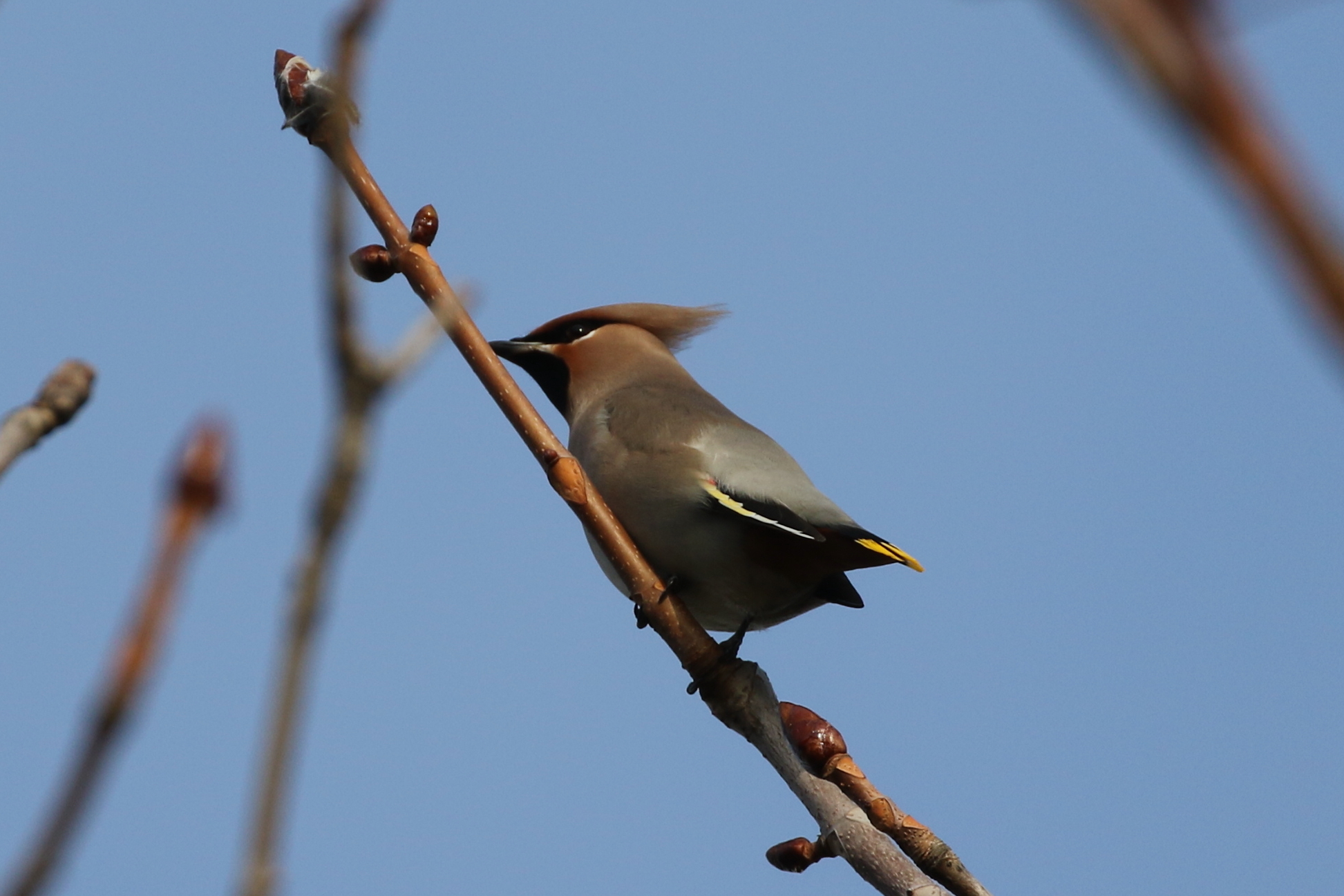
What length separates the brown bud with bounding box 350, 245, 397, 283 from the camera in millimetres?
3186

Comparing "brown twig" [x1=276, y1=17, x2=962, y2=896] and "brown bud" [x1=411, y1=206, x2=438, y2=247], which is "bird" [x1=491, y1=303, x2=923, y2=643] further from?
"brown bud" [x1=411, y1=206, x2=438, y2=247]

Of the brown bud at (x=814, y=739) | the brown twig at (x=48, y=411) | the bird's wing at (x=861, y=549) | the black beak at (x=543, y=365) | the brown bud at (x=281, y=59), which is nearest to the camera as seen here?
the brown twig at (x=48, y=411)

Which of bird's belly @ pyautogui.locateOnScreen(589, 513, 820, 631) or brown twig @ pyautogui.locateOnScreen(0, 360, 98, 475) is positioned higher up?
bird's belly @ pyautogui.locateOnScreen(589, 513, 820, 631)

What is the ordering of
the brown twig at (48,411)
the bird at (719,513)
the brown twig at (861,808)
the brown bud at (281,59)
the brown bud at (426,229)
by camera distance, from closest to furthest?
the brown twig at (48,411)
the brown twig at (861,808)
the brown bud at (281,59)
the brown bud at (426,229)
the bird at (719,513)

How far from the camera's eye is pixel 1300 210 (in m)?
0.41

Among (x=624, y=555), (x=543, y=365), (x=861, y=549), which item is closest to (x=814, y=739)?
(x=624, y=555)

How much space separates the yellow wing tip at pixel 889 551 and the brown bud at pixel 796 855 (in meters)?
1.00

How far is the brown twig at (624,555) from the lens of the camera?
2.65m

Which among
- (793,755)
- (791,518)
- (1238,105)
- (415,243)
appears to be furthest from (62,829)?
(791,518)

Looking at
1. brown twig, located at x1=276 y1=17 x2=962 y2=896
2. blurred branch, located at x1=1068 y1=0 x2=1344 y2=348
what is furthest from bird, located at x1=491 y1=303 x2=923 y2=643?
blurred branch, located at x1=1068 y1=0 x2=1344 y2=348

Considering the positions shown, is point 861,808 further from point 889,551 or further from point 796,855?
point 889,551

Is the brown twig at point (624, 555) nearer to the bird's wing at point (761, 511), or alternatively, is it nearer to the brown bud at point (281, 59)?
the brown bud at point (281, 59)

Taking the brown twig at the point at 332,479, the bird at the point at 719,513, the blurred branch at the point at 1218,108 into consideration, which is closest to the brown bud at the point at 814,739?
the bird at the point at 719,513

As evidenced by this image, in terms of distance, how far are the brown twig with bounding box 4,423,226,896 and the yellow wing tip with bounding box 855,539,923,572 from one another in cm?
304
